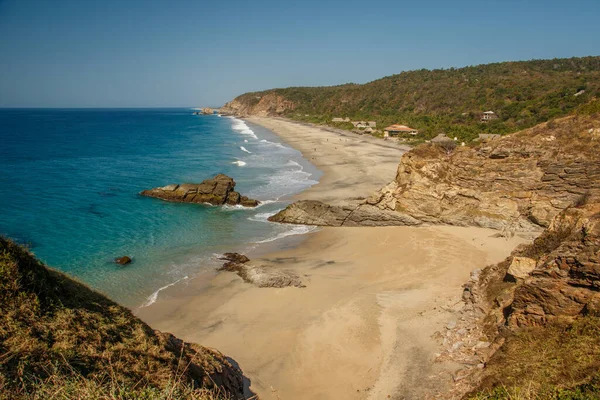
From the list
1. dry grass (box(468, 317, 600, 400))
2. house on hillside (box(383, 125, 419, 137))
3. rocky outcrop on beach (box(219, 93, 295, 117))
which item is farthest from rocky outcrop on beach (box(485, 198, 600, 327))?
rocky outcrop on beach (box(219, 93, 295, 117))

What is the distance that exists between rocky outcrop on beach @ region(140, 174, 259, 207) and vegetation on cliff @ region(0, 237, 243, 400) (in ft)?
74.2

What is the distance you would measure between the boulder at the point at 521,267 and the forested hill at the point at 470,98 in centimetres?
4571

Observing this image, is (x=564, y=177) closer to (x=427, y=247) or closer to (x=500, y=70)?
(x=427, y=247)

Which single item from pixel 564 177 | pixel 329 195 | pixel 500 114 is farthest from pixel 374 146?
pixel 564 177

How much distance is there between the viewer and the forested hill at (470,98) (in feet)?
191

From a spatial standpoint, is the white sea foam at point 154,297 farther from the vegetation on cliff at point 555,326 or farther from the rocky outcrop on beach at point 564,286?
the rocky outcrop on beach at point 564,286

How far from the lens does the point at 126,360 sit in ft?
20.5

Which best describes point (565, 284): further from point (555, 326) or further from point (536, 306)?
point (555, 326)

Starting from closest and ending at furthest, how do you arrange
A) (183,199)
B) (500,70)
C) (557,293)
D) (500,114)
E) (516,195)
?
(557,293)
(516,195)
(183,199)
(500,114)
(500,70)

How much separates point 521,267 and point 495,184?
11.0 meters

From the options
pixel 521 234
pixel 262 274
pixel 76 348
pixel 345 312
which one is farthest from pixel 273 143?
pixel 76 348

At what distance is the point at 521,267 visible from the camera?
11.6 meters

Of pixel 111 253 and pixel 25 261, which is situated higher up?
pixel 25 261

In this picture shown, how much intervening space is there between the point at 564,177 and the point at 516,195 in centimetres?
237
